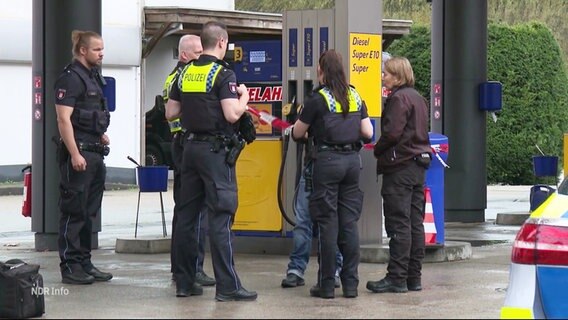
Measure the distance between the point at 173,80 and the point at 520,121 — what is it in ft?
68.7

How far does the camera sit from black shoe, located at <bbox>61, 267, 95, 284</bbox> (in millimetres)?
10086

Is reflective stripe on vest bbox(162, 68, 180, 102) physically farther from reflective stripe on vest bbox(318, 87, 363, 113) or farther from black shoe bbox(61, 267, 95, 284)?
black shoe bbox(61, 267, 95, 284)

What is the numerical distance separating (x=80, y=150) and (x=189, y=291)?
Result: 1535 mm

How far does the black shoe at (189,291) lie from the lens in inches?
367

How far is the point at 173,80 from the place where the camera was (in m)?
9.62

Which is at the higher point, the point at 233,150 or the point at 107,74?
the point at 107,74

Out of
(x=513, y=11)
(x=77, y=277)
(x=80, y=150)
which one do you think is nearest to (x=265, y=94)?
(x=80, y=150)

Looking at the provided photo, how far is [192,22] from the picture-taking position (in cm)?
2722

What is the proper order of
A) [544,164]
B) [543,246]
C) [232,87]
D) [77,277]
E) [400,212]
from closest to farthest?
[543,246] < [232,87] < [400,212] < [77,277] < [544,164]

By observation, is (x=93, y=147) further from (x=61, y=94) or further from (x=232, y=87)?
(x=232, y=87)

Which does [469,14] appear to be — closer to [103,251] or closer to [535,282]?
[103,251]

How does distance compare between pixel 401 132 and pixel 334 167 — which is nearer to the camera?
pixel 334 167

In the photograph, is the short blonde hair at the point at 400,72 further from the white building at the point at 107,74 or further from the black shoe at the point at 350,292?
the white building at the point at 107,74

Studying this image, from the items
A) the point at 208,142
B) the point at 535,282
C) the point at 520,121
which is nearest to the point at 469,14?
the point at 208,142
